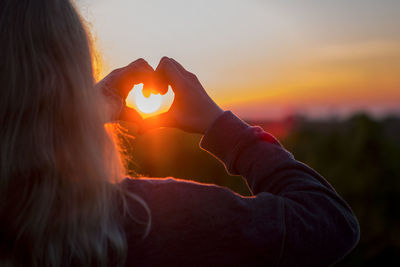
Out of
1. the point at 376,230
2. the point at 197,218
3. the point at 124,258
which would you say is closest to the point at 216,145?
the point at 197,218

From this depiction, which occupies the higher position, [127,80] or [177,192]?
[127,80]

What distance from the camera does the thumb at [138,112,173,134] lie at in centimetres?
125

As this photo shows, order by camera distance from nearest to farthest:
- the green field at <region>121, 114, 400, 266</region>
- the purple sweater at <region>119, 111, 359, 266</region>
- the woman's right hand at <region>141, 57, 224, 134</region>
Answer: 1. the purple sweater at <region>119, 111, 359, 266</region>
2. the woman's right hand at <region>141, 57, 224, 134</region>
3. the green field at <region>121, 114, 400, 266</region>

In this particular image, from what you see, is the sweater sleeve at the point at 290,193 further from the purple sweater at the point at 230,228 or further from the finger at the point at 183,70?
the finger at the point at 183,70

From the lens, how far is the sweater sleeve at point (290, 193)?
36.0 inches

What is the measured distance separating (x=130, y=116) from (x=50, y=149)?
448 millimetres

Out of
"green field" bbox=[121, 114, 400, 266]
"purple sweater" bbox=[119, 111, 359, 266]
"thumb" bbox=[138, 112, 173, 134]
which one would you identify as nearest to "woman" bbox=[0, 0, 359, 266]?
"purple sweater" bbox=[119, 111, 359, 266]

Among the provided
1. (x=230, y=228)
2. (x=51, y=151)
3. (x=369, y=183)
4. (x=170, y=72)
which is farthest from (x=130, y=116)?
(x=369, y=183)

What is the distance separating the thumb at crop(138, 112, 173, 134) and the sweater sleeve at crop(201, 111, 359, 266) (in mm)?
162

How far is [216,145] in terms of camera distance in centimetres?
117

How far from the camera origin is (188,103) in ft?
3.92

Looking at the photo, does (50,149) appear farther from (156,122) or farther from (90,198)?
(156,122)

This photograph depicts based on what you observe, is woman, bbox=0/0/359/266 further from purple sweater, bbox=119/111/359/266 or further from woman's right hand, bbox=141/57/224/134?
woman's right hand, bbox=141/57/224/134

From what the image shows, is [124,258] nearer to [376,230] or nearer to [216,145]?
[216,145]
